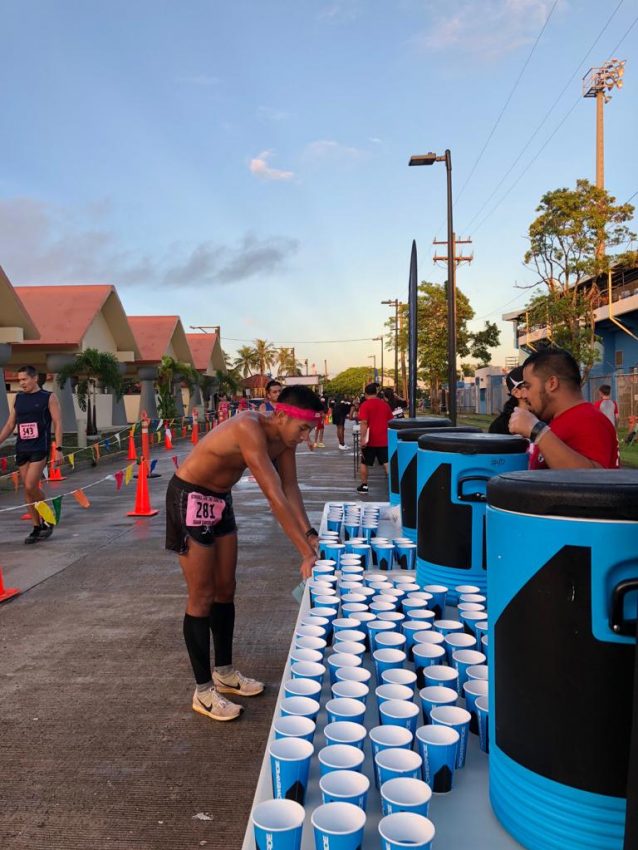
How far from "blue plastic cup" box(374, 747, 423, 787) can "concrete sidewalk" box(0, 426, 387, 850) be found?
143 centimetres

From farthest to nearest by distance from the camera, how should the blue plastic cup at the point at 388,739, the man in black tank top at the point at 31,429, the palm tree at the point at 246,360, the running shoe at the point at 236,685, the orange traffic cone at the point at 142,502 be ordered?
the palm tree at the point at 246,360 → the orange traffic cone at the point at 142,502 → the man in black tank top at the point at 31,429 → the running shoe at the point at 236,685 → the blue plastic cup at the point at 388,739

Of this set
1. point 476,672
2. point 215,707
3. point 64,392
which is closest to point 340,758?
point 476,672

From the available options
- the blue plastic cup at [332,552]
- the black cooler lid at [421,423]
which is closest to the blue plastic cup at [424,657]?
the blue plastic cup at [332,552]

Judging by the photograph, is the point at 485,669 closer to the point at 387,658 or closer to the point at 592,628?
the point at 387,658

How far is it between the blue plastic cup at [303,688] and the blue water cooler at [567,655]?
60cm

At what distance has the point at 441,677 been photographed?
1.90 metres

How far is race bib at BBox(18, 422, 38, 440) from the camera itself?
739cm

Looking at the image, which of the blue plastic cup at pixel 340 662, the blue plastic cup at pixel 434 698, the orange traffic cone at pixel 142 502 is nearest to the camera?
the blue plastic cup at pixel 434 698

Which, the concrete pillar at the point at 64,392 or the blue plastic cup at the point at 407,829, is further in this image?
the concrete pillar at the point at 64,392

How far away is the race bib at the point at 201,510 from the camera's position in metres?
3.30

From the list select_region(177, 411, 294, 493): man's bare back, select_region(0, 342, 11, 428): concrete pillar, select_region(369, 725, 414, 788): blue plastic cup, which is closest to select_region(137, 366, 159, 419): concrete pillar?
select_region(0, 342, 11, 428): concrete pillar

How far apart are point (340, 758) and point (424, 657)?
571mm

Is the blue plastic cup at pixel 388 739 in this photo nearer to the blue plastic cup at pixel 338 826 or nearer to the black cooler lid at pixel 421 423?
the blue plastic cup at pixel 338 826

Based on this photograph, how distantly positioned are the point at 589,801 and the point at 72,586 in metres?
5.55
